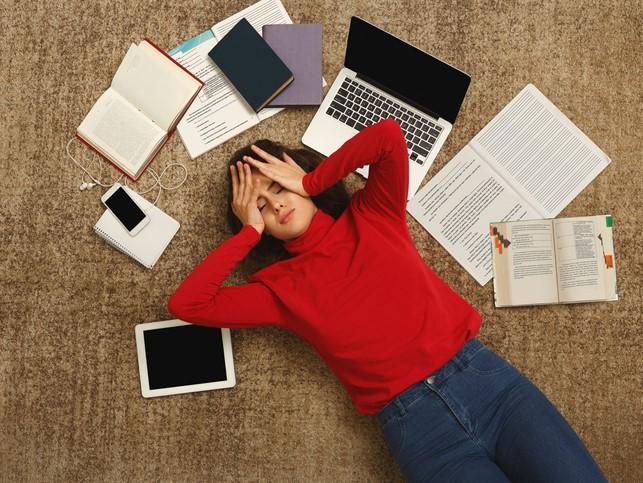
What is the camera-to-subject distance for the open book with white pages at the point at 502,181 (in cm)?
134

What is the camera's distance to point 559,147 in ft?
4.41

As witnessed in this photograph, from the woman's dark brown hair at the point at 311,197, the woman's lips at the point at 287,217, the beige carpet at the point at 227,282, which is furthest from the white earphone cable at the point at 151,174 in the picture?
the woman's lips at the point at 287,217

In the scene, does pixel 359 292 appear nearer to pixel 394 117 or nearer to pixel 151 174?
pixel 394 117

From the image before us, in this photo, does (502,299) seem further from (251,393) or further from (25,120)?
(25,120)

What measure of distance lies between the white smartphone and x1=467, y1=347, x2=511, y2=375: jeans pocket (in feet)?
2.84

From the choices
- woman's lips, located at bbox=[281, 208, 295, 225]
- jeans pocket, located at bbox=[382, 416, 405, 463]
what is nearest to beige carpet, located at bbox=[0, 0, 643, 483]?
jeans pocket, located at bbox=[382, 416, 405, 463]

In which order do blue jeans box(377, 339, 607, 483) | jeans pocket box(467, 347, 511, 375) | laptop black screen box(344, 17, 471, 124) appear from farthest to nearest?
laptop black screen box(344, 17, 471, 124) → jeans pocket box(467, 347, 511, 375) → blue jeans box(377, 339, 607, 483)

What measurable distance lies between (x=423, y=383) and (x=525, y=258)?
432 millimetres

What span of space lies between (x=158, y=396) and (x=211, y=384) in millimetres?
Result: 142

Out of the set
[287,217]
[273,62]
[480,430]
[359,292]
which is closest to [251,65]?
[273,62]

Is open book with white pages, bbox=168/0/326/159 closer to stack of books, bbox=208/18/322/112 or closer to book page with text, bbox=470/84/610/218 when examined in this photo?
stack of books, bbox=208/18/322/112

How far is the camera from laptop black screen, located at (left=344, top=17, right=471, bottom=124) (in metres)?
1.29

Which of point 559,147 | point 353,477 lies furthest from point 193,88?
point 353,477

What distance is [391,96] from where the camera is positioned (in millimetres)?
1336
